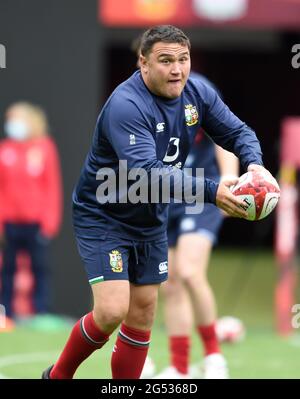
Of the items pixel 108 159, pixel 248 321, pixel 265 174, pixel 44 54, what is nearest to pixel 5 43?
pixel 44 54

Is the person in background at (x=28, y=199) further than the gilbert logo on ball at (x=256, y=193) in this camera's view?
Yes

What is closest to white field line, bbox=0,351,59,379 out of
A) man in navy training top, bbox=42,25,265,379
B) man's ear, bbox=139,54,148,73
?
man in navy training top, bbox=42,25,265,379

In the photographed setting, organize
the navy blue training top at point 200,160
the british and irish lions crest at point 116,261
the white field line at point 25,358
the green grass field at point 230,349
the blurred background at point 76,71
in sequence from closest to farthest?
the british and irish lions crest at point 116,261 < the navy blue training top at point 200,160 < the green grass field at point 230,349 < the white field line at point 25,358 < the blurred background at point 76,71

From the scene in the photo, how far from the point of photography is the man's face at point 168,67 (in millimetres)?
5117

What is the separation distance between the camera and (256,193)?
16.0 feet

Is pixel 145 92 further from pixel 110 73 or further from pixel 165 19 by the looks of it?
pixel 110 73

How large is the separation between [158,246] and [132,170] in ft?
2.33

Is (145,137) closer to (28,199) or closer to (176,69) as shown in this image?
(176,69)

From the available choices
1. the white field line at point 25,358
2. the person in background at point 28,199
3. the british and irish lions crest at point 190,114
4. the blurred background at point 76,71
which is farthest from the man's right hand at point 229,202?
the person in background at point 28,199

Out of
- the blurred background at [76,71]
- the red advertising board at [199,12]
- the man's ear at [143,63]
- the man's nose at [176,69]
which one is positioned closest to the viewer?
the man's nose at [176,69]

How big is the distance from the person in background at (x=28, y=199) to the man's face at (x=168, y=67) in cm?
495

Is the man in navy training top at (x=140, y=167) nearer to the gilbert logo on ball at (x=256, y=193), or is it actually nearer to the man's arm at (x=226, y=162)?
the gilbert logo on ball at (x=256, y=193)

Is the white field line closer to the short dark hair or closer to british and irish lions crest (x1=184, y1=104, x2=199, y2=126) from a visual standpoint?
british and irish lions crest (x1=184, y1=104, x2=199, y2=126)
